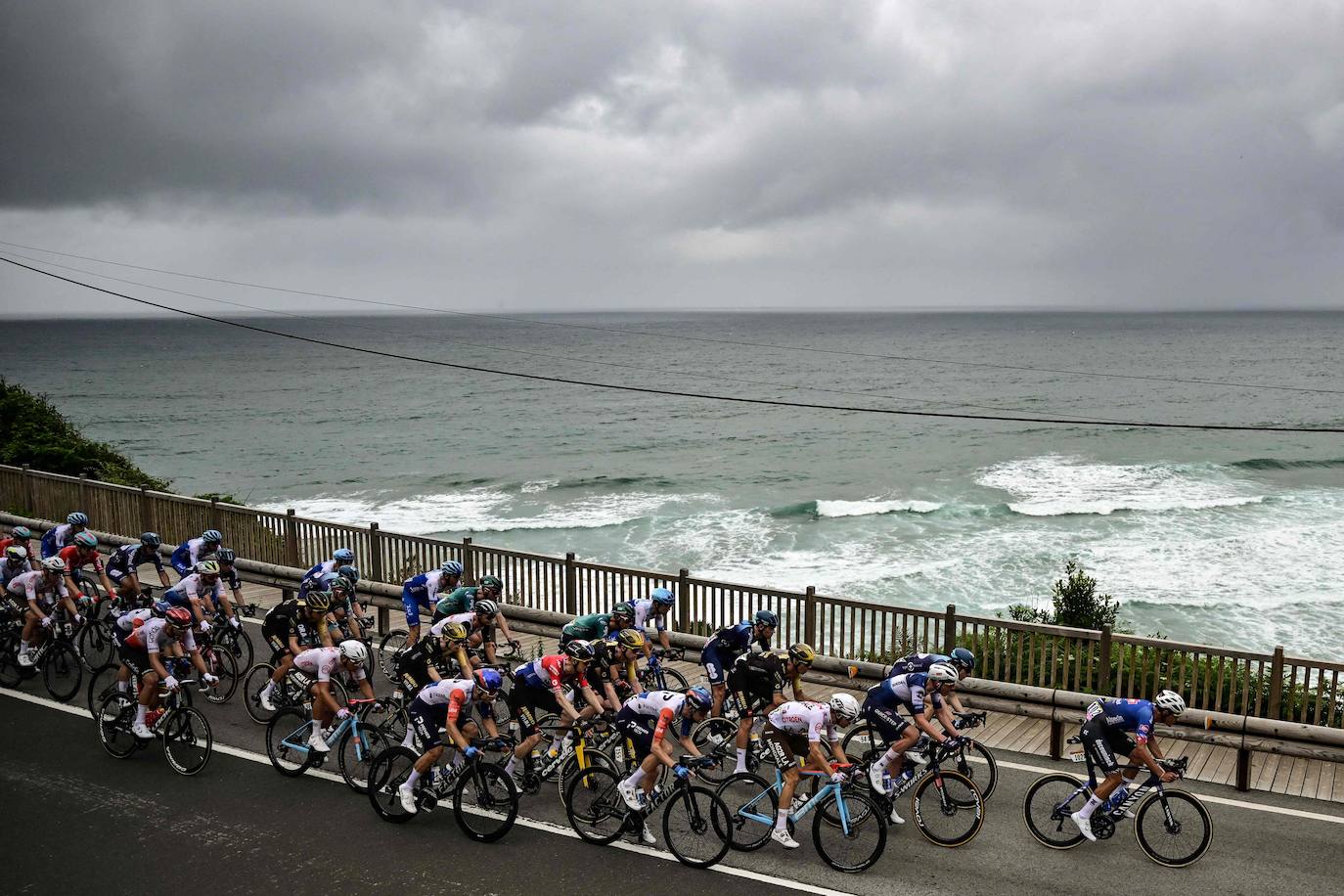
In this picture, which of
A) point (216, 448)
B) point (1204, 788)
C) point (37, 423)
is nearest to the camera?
point (1204, 788)

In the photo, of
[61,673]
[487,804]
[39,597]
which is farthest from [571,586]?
[39,597]

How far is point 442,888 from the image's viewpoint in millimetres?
8852

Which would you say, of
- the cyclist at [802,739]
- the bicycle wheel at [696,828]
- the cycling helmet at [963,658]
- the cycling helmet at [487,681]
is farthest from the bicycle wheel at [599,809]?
the cycling helmet at [963,658]

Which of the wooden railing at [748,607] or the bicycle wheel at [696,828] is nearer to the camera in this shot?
the bicycle wheel at [696,828]

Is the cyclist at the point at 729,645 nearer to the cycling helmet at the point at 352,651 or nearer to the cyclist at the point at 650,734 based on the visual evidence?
the cyclist at the point at 650,734

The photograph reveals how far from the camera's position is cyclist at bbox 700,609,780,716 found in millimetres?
11672

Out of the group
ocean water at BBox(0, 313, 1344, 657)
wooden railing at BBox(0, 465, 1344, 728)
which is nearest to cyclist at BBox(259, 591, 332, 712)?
wooden railing at BBox(0, 465, 1344, 728)

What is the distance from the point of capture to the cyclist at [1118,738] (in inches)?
367

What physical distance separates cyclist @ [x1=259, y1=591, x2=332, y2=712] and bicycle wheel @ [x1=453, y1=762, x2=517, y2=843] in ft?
10.3

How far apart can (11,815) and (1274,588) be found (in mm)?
29288

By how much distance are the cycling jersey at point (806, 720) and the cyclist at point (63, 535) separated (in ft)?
36.7

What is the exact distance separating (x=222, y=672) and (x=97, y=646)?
2.72 meters

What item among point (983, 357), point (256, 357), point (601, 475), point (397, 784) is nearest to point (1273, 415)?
point (601, 475)

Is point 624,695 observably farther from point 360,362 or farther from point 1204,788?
point 360,362
